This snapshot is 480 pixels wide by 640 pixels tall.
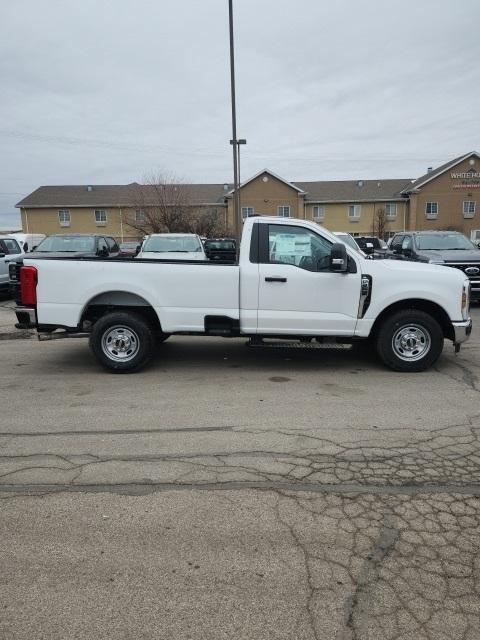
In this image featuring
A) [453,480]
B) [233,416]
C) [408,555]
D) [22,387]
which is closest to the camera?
[408,555]

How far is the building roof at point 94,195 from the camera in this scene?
173ft

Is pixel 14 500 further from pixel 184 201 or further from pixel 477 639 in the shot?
pixel 184 201

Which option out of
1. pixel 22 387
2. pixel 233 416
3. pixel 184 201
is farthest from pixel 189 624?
pixel 184 201

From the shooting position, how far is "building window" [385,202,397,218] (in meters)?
53.6

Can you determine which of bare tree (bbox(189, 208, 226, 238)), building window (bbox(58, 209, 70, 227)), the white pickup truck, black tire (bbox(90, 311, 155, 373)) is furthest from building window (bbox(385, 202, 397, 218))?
black tire (bbox(90, 311, 155, 373))

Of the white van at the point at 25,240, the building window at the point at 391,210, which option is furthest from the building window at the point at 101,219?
the white van at the point at 25,240

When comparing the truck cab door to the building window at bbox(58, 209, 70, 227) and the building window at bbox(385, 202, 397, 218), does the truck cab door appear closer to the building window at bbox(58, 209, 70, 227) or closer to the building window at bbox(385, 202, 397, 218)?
the building window at bbox(385, 202, 397, 218)

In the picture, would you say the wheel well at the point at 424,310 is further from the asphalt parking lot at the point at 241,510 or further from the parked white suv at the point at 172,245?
the parked white suv at the point at 172,245

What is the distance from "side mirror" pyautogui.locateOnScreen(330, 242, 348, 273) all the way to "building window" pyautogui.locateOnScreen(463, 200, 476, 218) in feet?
169

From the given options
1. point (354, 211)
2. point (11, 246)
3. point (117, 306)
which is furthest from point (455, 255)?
point (354, 211)

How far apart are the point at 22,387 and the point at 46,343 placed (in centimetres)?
289

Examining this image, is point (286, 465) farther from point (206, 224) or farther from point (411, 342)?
point (206, 224)

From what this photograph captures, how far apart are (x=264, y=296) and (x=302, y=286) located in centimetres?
49

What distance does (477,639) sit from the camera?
2.25 metres
